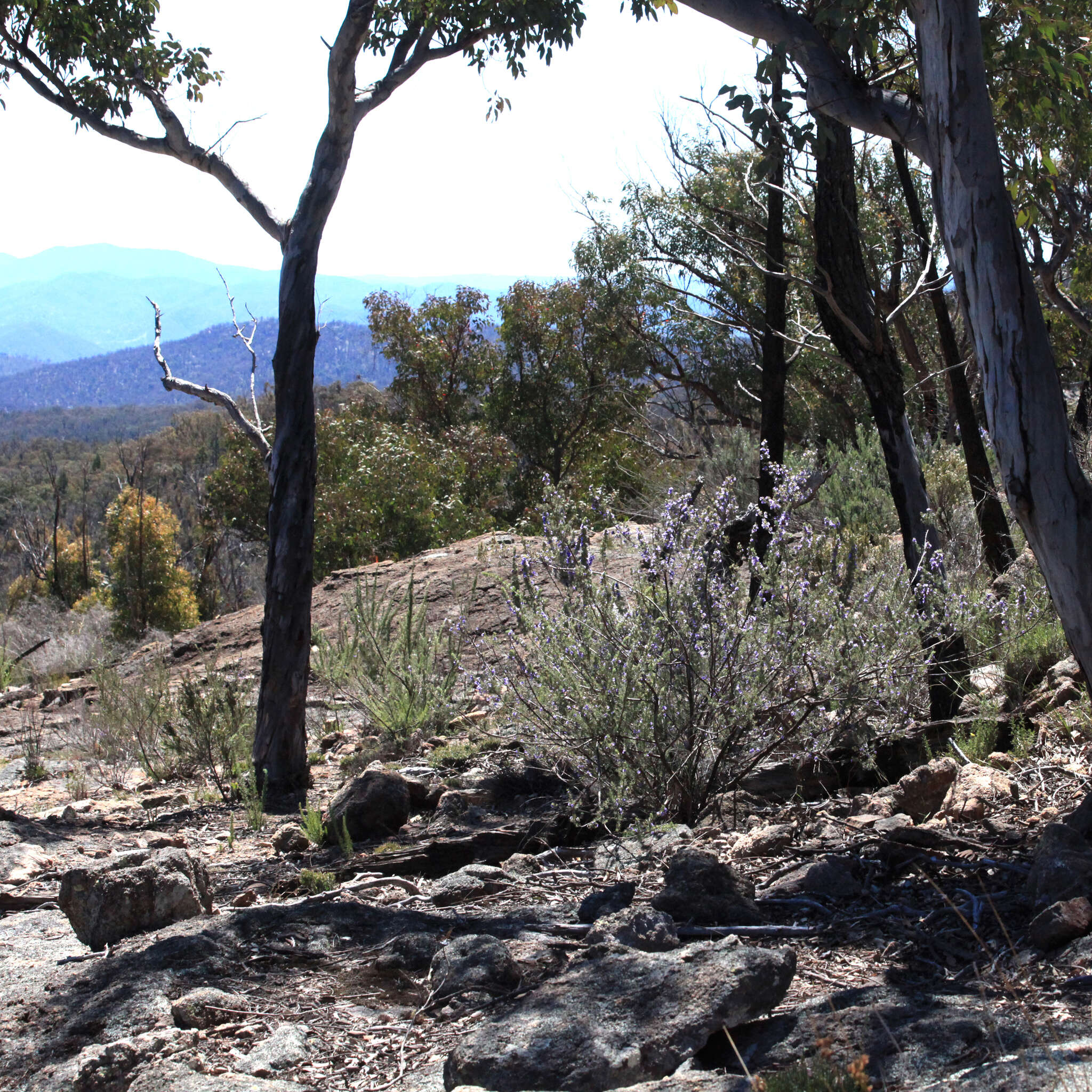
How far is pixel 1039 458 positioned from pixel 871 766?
196 cm

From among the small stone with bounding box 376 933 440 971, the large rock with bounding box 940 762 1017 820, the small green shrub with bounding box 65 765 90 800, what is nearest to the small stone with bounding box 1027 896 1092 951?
the large rock with bounding box 940 762 1017 820

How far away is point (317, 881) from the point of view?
155 inches

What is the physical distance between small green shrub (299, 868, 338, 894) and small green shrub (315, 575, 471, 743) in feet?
6.02

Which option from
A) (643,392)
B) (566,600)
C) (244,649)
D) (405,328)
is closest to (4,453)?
(405,328)

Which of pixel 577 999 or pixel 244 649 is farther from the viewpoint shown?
pixel 244 649

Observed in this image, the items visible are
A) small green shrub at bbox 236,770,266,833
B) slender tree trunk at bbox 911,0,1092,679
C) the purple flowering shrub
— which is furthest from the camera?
small green shrub at bbox 236,770,266,833

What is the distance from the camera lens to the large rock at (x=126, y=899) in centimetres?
343

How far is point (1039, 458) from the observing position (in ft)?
10.4

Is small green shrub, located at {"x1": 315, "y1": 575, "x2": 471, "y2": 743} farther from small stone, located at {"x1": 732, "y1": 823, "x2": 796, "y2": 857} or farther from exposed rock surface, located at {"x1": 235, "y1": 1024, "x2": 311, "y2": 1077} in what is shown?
exposed rock surface, located at {"x1": 235, "y1": 1024, "x2": 311, "y2": 1077}

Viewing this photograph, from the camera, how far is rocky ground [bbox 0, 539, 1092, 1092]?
7.25ft

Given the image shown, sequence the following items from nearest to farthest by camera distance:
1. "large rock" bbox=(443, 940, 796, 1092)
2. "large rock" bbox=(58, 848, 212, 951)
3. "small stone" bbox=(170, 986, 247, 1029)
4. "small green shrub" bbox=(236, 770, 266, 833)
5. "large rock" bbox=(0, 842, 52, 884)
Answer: "large rock" bbox=(443, 940, 796, 1092)
"small stone" bbox=(170, 986, 247, 1029)
"large rock" bbox=(58, 848, 212, 951)
"large rock" bbox=(0, 842, 52, 884)
"small green shrub" bbox=(236, 770, 266, 833)

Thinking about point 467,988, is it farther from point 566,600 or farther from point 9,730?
point 9,730

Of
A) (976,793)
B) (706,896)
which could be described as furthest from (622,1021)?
(976,793)

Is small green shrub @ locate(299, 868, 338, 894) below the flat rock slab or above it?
below
